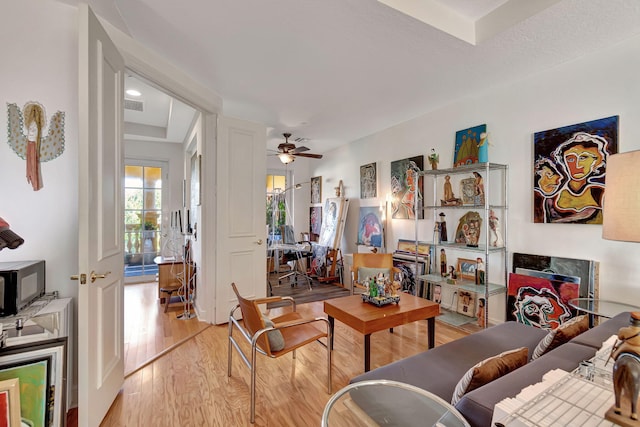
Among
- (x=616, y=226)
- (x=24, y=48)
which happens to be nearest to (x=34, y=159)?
(x=24, y=48)

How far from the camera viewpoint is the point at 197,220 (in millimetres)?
3799

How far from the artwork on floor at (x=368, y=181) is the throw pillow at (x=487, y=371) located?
384 centimetres

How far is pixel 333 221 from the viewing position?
5848mm

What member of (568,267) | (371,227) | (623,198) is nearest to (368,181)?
(371,227)

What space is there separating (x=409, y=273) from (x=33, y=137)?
4.02 meters

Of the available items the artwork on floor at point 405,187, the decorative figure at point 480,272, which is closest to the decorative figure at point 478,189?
the decorative figure at point 480,272

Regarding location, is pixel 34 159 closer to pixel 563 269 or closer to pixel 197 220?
pixel 197 220

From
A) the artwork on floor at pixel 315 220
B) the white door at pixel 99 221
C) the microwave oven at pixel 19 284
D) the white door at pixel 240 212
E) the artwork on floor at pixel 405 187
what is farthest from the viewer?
the artwork on floor at pixel 315 220

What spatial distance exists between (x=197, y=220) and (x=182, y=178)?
8.01 feet

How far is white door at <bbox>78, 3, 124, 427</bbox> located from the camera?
1551mm

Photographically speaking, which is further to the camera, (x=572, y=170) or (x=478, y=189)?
(x=478, y=189)

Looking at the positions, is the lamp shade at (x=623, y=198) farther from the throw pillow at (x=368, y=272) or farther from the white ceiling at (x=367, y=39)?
the throw pillow at (x=368, y=272)

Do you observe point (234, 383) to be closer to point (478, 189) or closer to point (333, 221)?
point (478, 189)

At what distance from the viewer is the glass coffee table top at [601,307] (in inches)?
83.6
